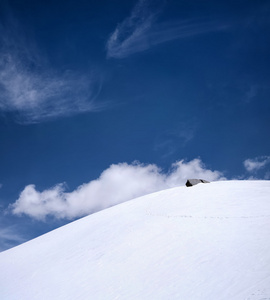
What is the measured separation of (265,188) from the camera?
17.5 metres

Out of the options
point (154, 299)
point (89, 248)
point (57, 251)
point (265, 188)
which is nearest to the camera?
point (154, 299)

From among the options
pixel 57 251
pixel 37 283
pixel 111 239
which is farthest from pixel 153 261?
pixel 57 251

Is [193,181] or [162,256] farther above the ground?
[193,181]

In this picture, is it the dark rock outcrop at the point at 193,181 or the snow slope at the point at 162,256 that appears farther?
the dark rock outcrop at the point at 193,181

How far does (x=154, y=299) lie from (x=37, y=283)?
6.28 meters

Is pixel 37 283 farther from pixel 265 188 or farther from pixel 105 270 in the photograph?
pixel 265 188

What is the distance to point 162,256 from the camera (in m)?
9.65

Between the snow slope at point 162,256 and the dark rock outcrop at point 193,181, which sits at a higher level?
the dark rock outcrop at point 193,181

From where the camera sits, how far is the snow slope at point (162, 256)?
7.12 meters

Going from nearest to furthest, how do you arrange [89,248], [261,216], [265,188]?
[261,216] < [89,248] < [265,188]

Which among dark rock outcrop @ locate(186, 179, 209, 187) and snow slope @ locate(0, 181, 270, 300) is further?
dark rock outcrop @ locate(186, 179, 209, 187)

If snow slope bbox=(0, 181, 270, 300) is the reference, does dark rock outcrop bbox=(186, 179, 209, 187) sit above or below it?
above

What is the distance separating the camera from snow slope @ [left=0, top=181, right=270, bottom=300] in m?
7.12

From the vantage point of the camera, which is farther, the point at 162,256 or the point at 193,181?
the point at 193,181
